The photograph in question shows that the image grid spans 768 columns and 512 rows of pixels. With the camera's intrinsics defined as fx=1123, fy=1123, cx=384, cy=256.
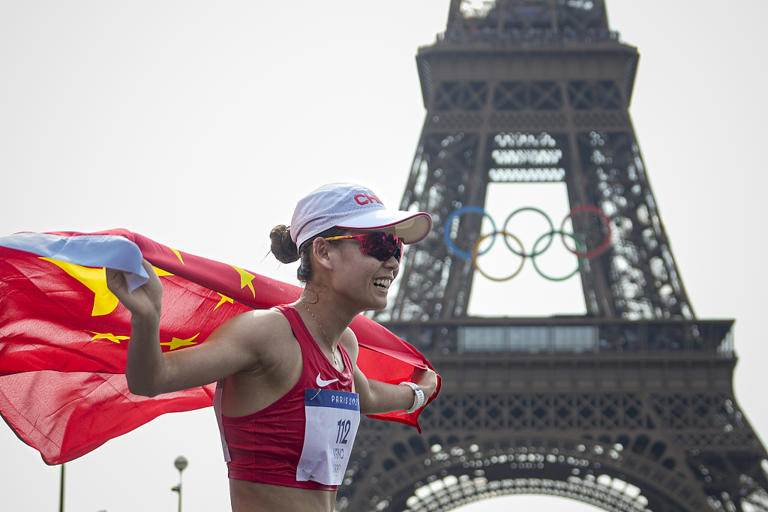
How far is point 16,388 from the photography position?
429 cm

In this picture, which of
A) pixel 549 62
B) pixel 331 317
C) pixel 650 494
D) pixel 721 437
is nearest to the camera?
pixel 331 317

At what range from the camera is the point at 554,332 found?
121 ft

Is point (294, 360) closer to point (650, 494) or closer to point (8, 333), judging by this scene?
point (8, 333)

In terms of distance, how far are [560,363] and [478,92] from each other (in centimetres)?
1075

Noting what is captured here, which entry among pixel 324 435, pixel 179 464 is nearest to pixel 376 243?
pixel 324 435

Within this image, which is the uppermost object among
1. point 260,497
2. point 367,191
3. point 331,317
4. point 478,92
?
point 478,92

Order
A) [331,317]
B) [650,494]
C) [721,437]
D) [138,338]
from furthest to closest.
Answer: [650,494]
[721,437]
[331,317]
[138,338]

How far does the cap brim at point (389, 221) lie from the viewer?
12.7 ft

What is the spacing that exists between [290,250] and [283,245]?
0.03m

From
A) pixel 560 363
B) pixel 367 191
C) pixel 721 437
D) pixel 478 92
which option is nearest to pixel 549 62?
pixel 478 92

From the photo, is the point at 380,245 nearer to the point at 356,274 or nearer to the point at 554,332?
the point at 356,274

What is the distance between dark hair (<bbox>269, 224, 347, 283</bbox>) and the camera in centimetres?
406

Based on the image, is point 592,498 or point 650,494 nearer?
point 650,494

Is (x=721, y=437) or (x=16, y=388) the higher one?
(x=721, y=437)
